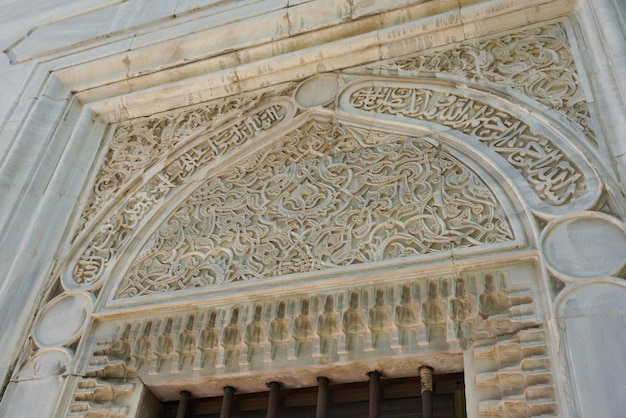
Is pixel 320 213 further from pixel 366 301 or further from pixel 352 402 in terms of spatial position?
pixel 352 402

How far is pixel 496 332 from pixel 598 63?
1.28 metres

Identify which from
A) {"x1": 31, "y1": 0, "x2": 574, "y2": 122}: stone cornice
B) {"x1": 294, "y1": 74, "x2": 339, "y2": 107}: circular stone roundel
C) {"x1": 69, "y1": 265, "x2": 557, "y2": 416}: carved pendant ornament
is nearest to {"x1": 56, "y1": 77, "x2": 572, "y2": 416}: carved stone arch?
{"x1": 69, "y1": 265, "x2": 557, "y2": 416}: carved pendant ornament

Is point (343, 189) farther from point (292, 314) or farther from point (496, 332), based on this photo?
point (496, 332)

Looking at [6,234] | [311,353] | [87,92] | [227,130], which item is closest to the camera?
[311,353]

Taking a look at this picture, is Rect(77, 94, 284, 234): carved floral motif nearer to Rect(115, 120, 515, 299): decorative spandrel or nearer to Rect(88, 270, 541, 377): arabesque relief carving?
Rect(115, 120, 515, 299): decorative spandrel

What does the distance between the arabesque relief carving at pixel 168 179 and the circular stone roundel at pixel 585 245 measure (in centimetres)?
161

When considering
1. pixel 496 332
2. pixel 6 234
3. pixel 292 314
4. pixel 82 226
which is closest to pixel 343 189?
pixel 292 314

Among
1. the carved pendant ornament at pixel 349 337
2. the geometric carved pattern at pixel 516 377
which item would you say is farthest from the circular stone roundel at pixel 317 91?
the geometric carved pattern at pixel 516 377

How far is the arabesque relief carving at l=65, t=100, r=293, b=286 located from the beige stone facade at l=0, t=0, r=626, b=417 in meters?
0.01

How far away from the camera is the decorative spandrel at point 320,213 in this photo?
117 inches

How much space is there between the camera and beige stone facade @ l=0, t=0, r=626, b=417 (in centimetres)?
264

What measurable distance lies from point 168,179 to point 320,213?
0.95 meters

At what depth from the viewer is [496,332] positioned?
258 centimetres

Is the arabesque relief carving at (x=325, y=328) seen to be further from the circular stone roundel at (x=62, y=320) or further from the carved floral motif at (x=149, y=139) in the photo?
the carved floral motif at (x=149, y=139)
